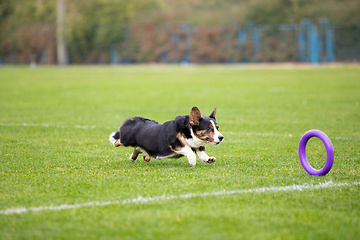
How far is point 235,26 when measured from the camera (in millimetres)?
49375

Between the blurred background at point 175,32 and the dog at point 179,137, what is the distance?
40.1 metres

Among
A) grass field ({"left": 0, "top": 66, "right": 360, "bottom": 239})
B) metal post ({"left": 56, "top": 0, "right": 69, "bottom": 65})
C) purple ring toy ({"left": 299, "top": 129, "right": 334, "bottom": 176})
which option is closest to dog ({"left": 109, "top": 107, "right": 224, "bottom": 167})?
grass field ({"left": 0, "top": 66, "right": 360, "bottom": 239})

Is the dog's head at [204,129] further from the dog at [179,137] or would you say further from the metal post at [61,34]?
the metal post at [61,34]

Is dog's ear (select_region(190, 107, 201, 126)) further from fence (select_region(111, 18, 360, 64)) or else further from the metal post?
the metal post

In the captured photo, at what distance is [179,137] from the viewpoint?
20.0 feet

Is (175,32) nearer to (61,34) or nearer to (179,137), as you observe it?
(61,34)

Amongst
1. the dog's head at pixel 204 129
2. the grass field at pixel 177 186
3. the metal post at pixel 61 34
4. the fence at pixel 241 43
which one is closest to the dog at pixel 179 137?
the dog's head at pixel 204 129

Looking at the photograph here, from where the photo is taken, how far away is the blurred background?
45.0m

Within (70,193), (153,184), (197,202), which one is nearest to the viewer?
(197,202)

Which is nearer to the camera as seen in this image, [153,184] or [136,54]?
[153,184]

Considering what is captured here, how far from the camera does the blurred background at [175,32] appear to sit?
45031 millimetres

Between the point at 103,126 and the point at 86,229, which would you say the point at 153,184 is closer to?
the point at 86,229

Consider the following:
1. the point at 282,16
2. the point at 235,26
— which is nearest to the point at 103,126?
the point at 235,26

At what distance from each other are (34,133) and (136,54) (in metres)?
44.8
